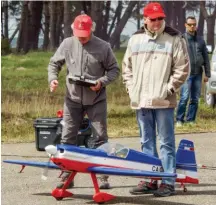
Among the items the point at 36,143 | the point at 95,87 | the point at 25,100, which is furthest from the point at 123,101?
the point at 95,87

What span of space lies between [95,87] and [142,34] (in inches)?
26.4

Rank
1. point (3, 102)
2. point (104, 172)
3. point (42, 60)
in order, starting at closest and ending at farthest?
point (104, 172) → point (3, 102) → point (42, 60)

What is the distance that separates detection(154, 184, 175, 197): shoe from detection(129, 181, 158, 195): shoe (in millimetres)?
189

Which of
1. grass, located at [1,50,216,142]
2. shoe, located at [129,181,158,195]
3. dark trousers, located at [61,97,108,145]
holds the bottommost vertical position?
grass, located at [1,50,216,142]

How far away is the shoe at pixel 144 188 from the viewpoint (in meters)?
9.70

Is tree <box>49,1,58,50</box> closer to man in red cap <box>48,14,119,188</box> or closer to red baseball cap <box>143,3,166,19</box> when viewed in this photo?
man in red cap <box>48,14,119,188</box>

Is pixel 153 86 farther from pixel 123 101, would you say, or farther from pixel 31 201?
pixel 123 101

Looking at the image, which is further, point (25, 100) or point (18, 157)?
point (25, 100)

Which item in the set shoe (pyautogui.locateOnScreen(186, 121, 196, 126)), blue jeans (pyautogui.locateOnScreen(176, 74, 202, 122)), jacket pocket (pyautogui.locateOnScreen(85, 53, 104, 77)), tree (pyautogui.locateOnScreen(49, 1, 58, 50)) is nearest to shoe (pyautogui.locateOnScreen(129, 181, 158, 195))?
jacket pocket (pyautogui.locateOnScreen(85, 53, 104, 77))

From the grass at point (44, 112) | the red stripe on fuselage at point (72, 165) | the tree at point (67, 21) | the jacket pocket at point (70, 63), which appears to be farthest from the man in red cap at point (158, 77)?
the tree at point (67, 21)

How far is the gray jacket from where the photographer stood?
9.83 metres

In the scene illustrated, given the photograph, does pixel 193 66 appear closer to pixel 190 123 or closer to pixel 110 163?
pixel 190 123

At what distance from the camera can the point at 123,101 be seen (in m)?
22.4

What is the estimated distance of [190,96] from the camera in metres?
16.3
